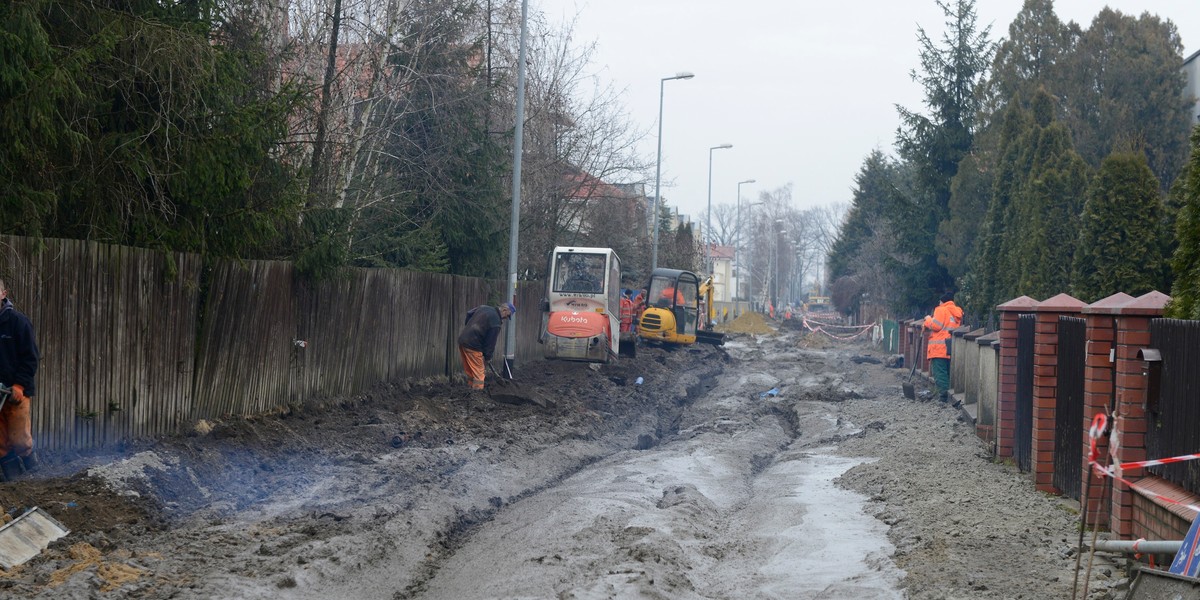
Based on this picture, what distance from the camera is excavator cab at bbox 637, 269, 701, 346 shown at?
109 ft

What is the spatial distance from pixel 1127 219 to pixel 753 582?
10880 millimetres

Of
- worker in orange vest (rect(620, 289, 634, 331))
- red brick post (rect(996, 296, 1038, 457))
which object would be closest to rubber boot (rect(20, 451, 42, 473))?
red brick post (rect(996, 296, 1038, 457))

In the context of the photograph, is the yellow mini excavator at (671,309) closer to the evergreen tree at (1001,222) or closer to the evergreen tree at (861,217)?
the evergreen tree at (1001,222)

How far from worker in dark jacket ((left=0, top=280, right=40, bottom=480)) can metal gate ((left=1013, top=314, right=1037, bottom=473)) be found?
28.7 feet

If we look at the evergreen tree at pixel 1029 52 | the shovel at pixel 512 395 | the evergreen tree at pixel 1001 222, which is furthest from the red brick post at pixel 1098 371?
the evergreen tree at pixel 1029 52

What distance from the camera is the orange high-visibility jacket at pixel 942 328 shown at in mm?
20250

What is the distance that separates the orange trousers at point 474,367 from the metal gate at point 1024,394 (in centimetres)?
866

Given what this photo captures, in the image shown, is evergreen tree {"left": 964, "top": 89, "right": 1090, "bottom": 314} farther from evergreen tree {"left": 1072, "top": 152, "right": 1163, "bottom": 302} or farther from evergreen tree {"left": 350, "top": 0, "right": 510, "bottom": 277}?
evergreen tree {"left": 350, "top": 0, "right": 510, "bottom": 277}

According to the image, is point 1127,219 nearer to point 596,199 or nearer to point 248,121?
point 248,121

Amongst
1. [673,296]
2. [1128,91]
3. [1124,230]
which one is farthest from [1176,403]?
[1128,91]

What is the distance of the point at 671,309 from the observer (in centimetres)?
3347

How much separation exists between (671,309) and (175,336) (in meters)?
23.1

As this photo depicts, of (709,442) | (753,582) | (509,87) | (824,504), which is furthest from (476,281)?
(753,582)

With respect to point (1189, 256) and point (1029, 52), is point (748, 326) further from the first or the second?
point (1189, 256)
